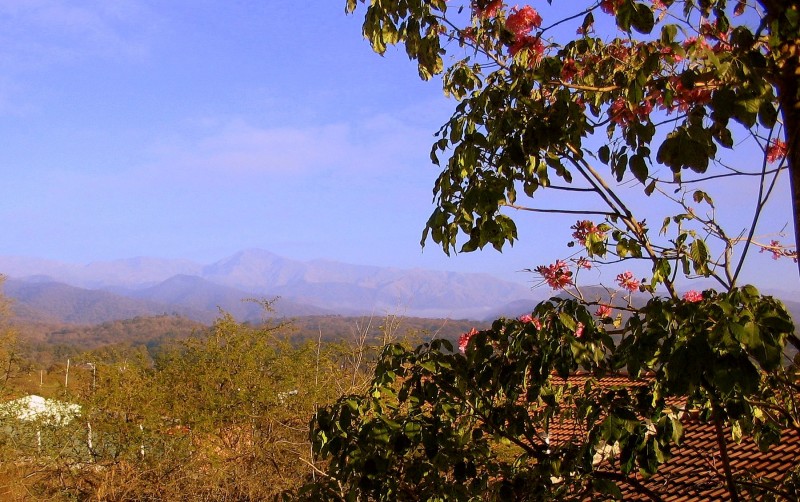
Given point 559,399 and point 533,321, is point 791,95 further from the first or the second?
point 559,399

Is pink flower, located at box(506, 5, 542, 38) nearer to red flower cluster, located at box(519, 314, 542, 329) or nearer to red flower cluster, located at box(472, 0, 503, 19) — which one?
red flower cluster, located at box(472, 0, 503, 19)

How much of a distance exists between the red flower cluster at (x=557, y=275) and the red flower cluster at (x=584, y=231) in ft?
0.79

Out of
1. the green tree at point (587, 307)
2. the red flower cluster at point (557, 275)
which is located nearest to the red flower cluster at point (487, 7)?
the green tree at point (587, 307)

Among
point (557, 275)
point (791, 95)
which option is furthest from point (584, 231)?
point (791, 95)

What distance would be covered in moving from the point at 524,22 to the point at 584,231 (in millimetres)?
754

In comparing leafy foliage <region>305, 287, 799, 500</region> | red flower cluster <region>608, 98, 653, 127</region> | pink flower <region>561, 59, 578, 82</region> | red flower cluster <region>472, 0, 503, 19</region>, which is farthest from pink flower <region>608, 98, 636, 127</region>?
leafy foliage <region>305, 287, 799, 500</region>

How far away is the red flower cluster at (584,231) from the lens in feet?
8.08

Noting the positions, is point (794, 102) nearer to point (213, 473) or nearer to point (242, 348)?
point (213, 473)

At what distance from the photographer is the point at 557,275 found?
2.72m

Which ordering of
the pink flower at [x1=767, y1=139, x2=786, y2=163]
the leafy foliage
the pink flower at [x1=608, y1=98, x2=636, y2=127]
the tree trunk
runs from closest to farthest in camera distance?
the leafy foliage → the tree trunk → the pink flower at [x1=608, y1=98, x2=636, y2=127] → the pink flower at [x1=767, y1=139, x2=786, y2=163]

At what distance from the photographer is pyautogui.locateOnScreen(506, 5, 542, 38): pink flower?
226cm

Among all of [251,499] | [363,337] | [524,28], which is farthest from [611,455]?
[251,499]

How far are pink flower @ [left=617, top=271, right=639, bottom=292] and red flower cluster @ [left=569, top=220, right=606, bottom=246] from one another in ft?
1.44

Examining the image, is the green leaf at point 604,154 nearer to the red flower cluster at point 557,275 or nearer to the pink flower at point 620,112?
the pink flower at point 620,112
